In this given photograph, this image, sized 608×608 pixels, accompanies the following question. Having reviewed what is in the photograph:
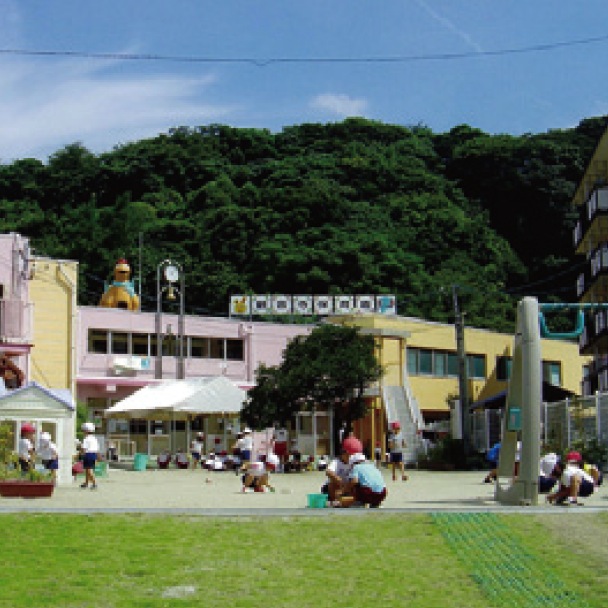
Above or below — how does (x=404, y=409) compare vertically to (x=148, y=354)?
below

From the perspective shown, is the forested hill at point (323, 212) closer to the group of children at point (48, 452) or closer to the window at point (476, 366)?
the window at point (476, 366)

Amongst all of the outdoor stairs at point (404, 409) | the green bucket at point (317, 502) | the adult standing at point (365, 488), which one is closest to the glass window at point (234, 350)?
the outdoor stairs at point (404, 409)

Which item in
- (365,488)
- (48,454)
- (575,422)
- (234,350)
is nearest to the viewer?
(365,488)

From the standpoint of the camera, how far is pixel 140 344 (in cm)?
5478

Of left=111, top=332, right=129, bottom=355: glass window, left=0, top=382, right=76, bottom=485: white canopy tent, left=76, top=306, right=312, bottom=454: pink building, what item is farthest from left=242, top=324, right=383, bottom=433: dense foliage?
left=111, top=332, right=129, bottom=355: glass window

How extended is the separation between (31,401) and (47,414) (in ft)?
1.73

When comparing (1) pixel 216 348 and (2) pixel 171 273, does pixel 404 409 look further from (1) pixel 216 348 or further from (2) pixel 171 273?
(2) pixel 171 273

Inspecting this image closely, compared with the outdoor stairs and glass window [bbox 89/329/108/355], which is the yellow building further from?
glass window [bbox 89/329/108/355]

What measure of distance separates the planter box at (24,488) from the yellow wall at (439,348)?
3162 cm

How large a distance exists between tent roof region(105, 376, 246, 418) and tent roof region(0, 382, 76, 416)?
349 inches

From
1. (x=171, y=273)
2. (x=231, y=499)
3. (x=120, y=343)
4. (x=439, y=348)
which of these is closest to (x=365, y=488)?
(x=231, y=499)

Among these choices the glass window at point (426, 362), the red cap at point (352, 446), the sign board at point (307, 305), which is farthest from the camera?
the sign board at point (307, 305)

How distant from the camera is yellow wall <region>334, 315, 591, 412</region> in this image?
53.3 m

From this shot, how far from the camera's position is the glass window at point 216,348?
2237 inches
